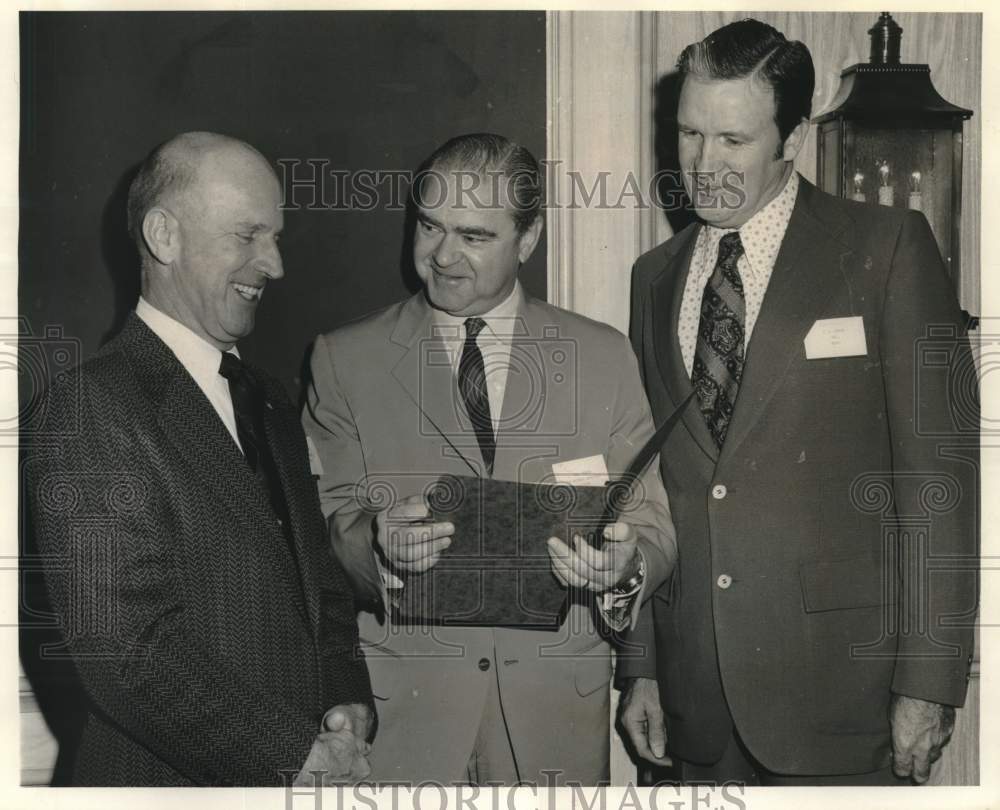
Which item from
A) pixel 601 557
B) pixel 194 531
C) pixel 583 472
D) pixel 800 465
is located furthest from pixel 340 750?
pixel 800 465

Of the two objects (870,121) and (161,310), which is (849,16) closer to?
(870,121)

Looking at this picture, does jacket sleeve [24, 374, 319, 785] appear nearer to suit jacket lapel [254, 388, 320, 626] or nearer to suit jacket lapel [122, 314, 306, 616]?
suit jacket lapel [122, 314, 306, 616]

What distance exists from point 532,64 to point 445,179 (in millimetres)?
428

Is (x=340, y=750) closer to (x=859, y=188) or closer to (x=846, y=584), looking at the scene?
(x=846, y=584)

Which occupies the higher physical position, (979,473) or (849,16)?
(849,16)

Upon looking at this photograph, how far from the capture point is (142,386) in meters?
2.42

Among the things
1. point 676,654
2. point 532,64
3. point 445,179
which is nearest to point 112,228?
point 445,179

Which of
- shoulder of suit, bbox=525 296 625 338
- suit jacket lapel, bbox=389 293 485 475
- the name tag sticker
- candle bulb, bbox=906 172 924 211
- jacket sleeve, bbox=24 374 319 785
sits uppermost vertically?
candle bulb, bbox=906 172 924 211

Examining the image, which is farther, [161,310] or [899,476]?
[899,476]

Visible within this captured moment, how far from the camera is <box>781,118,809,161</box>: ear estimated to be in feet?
9.09

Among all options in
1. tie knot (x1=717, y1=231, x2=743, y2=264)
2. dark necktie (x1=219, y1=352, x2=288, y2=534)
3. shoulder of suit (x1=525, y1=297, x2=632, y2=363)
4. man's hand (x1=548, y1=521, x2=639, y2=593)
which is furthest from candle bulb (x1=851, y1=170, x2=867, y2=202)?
dark necktie (x1=219, y1=352, x2=288, y2=534)

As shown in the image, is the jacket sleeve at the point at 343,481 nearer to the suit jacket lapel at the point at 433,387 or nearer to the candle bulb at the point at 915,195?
the suit jacket lapel at the point at 433,387

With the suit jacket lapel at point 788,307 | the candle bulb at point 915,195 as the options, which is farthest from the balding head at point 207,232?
the candle bulb at point 915,195

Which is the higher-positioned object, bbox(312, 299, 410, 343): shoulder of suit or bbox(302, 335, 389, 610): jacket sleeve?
bbox(312, 299, 410, 343): shoulder of suit
